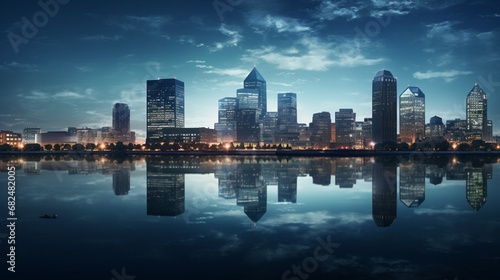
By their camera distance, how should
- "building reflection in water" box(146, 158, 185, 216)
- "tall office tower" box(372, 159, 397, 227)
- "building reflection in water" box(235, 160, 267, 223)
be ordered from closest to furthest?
1. "tall office tower" box(372, 159, 397, 227)
2. "building reflection in water" box(235, 160, 267, 223)
3. "building reflection in water" box(146, 158, 185, 216)

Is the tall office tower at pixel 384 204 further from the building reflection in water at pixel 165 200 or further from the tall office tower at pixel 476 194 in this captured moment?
the building reflection in water at pixel 165 200

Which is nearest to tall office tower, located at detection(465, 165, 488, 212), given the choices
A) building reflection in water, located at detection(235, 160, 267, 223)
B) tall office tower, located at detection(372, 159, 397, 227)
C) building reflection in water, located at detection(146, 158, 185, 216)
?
tall office tower, located at detection(372, 159, 397, 227)

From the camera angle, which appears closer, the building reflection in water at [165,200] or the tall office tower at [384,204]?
the tall office tower at [384,204]

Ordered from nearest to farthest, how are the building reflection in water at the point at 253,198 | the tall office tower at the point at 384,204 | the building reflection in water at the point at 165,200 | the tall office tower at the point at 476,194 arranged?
1. the tall office tower at the point at 384,204
2. the building reflection in water at the point at 253,198
3. the building reflection in water at the point at 165,200
4. the tall office tower at the point at 476,194

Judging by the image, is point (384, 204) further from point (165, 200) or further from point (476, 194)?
point (165, 200)

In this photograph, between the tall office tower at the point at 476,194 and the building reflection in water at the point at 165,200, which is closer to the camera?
the building reflection in water at the point at 165,200

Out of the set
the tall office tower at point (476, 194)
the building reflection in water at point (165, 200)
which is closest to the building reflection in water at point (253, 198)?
the building reflection in water at point (165, 200)

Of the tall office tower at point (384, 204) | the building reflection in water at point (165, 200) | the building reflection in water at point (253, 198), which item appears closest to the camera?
the tall office tower at point (384, 204)

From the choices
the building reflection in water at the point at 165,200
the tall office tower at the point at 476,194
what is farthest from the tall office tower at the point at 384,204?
the building reflection in water at the point at 165,200

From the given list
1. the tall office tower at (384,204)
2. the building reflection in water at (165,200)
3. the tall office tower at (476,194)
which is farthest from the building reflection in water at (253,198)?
the tall office tower at (476,194)

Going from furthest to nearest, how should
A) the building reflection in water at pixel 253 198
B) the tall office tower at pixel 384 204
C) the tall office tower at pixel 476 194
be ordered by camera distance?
the tall office tower at pixel 476 194 → the building reflection in water at pixel 253 198 → the tall office tower at pixel 384 204

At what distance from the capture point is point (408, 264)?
17453 millimetres

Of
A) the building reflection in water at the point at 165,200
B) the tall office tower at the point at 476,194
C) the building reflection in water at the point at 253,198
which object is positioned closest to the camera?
the building reflection in water at the point at 253,198

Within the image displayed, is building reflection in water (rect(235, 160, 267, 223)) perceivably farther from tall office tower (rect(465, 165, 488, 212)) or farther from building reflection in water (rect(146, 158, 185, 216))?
tall office tower (rect(465, 165, 488, 212))
